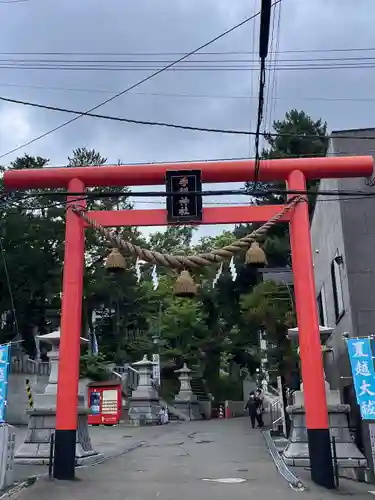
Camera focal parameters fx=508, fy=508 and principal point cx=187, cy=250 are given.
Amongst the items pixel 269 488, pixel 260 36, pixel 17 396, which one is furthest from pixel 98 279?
pixel 260 36

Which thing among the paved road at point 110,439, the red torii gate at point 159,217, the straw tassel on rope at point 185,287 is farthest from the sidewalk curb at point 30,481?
the straw tassel on rope at point 185,287

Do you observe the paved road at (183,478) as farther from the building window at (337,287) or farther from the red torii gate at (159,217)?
the building window at (337,287)

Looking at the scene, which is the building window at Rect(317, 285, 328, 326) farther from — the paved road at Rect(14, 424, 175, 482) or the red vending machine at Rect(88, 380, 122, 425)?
the red vending machine at Rect(88, 380, 122, 425)

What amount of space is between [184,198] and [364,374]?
4.94 meters

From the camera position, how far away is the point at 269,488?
8.88 meters

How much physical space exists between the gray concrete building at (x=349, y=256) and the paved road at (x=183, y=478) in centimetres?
319

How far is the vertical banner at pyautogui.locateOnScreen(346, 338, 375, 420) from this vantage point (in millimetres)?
9602

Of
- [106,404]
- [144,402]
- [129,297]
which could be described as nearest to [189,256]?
[106,404]

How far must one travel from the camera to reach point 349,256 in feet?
39.9

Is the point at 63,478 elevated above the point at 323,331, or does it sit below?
below

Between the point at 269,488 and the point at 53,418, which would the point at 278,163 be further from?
the point at 53,418

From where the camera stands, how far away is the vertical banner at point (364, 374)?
31.5 feet

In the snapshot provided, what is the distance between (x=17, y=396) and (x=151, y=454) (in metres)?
13.7

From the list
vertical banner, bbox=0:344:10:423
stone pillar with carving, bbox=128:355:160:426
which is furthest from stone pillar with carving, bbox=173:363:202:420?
vertical banner, bbox=0:344:10:423
